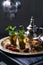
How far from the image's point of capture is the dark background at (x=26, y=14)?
7.14 ft

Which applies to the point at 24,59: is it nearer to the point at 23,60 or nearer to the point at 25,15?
the point at 23,60

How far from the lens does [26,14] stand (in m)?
2.35

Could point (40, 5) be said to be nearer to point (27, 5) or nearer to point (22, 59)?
point (27, 5)

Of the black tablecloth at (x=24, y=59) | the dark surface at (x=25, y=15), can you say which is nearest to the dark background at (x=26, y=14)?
the dark surface at (x=25, y=15)

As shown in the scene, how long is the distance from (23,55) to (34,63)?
12 centimetres

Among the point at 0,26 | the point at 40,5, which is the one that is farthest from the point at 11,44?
the point at 40,5

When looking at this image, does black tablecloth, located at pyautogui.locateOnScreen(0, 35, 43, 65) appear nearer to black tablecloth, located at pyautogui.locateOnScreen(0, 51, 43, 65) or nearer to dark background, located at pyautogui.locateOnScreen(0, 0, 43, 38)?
black tablecloth, located at pyautogui.locateOnScreen(0, 51, 43, 65)

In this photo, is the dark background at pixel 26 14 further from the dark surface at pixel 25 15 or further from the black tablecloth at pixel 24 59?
the black tablecloth at pixel 24 59

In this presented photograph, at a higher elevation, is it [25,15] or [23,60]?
[25,15]

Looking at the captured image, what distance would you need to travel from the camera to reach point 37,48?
4.05 feet

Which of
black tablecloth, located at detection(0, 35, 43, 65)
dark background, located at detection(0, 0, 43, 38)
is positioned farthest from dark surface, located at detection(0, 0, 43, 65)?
black tablecloth, located at detection(0, 35, 43, 65)

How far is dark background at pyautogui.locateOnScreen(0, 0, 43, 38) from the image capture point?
2.18 m

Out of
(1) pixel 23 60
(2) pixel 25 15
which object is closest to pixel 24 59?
(1) pixel 23 60

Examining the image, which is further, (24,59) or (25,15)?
(25,15)
